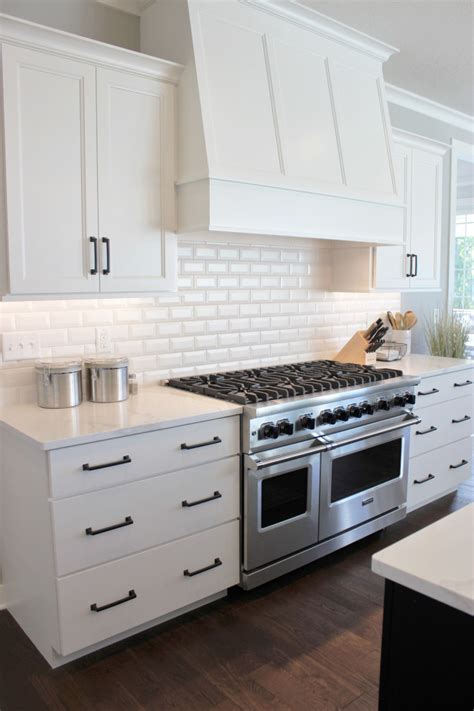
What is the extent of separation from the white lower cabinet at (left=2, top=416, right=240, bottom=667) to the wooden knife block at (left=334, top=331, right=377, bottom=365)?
4.68ft

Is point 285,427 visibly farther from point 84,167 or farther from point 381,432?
point 84,167

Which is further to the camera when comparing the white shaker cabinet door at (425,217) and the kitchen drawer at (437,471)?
the white shaker cabinet door at (425,217)

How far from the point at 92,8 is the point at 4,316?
4.92ft

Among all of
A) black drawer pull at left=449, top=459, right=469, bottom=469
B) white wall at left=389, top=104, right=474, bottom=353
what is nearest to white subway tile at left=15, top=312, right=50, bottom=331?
black drawer pull at left=449, top=459, right=469, bottom=469

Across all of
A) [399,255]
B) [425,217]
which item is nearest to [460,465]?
[399,255]

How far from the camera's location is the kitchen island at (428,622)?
3.76 feet

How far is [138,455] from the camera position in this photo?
240 centimetres

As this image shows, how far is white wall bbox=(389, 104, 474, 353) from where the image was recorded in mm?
4715

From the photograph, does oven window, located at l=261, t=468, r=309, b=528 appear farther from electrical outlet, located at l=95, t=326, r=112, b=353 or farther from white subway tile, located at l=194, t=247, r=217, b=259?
white subway tile, located at l=194, t=247, r=217, b=259

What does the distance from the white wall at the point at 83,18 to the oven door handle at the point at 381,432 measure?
2.24m

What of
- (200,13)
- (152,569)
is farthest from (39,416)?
(200,13)

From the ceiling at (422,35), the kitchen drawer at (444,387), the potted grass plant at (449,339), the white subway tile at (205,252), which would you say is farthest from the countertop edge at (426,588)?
the potted grass plant at (449,339)

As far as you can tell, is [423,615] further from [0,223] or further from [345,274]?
[345,274]

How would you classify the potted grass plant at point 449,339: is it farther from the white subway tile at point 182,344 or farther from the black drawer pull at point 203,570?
the black drawer pull at point 203,570
